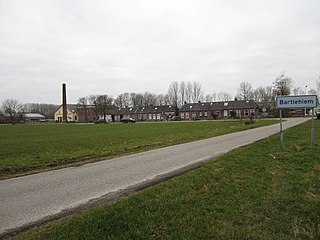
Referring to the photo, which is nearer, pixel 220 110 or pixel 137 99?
pixel 220 110

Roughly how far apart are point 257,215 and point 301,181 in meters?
2.74

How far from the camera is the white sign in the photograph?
1189 cm

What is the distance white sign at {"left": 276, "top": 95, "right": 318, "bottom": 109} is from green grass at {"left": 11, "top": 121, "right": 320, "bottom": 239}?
5774 millimetres

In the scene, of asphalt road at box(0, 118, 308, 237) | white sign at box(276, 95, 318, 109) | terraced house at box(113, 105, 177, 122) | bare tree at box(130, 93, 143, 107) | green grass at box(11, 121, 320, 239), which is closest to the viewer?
green grass at box(11, 121, 320, 239)

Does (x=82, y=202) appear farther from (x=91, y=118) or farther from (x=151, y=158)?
(x=91, y=118)

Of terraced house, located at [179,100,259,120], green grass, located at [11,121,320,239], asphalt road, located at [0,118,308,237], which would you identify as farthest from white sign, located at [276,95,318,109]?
terraced house, located at [179,100,259,120]

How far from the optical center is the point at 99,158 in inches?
461

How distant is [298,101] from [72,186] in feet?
35.0

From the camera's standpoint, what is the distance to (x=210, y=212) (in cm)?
461

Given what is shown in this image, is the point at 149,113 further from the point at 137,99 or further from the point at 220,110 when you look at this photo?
the point at 220,110

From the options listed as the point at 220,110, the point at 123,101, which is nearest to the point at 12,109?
the point at 123,101

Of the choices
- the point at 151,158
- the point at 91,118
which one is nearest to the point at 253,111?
the point at 91,118

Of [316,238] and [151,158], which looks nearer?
[316,238]

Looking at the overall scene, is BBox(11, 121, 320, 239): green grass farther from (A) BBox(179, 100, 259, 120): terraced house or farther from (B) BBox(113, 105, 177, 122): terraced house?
(B) BBox(113, 105, 177, 122): terraced house
